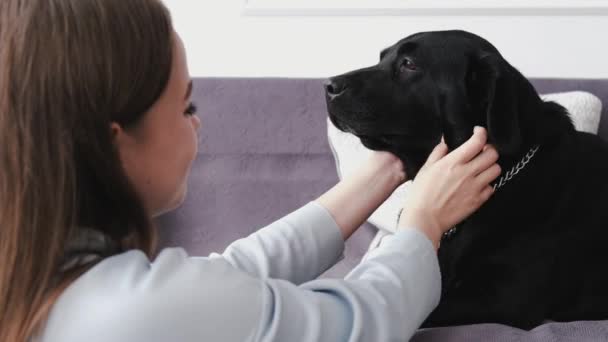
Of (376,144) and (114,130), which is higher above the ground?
(114,130)

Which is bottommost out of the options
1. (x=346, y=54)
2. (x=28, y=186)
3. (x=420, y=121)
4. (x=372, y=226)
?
(x=372, y=226)

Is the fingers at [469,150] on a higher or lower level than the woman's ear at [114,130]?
lower

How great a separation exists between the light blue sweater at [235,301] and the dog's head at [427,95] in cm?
41

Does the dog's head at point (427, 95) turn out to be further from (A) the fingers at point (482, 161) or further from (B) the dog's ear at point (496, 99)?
(A) the fingers at point (482, 161)

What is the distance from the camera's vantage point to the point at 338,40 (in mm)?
2100

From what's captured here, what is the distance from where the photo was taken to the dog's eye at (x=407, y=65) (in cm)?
126

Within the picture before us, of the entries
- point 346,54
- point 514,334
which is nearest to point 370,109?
point 514,334

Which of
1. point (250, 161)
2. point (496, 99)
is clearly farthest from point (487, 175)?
point (250, 161)

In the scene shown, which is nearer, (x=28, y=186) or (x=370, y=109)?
(x=28, y=186)

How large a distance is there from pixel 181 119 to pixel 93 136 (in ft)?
0.45

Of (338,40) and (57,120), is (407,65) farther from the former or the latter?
(338,40)

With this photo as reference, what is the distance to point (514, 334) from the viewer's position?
862 mm

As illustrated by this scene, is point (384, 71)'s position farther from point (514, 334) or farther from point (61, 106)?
point (61, 106)

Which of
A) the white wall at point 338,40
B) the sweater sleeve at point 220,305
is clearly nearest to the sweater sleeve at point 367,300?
the sweater sleeve at point 220,305
